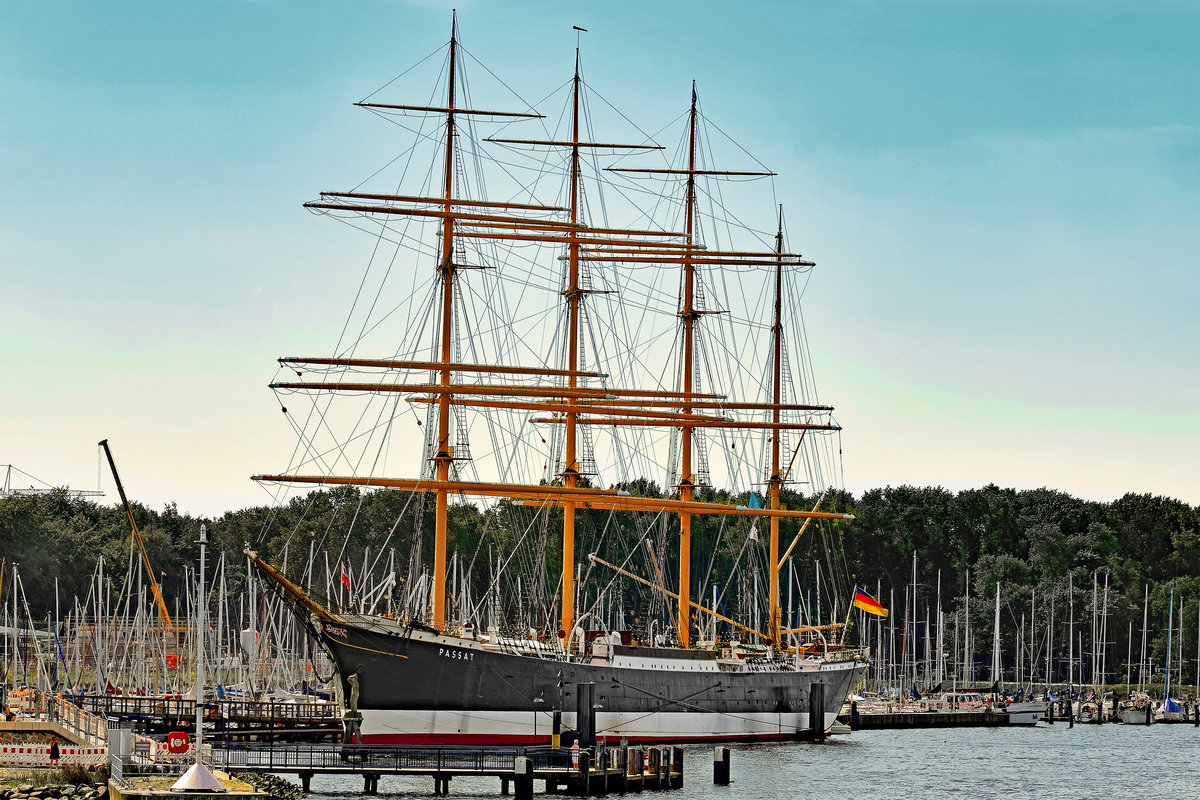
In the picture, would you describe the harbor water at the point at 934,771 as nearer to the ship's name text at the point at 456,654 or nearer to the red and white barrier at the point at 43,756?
the ship's name text at the point at 456,654

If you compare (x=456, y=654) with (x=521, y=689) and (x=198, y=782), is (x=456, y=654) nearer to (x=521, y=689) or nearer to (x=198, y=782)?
(x=521, y=689)

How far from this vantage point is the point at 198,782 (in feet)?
149

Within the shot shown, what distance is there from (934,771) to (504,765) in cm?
2598

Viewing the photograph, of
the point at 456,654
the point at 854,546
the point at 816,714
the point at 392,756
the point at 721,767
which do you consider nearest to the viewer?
the point at 392,756

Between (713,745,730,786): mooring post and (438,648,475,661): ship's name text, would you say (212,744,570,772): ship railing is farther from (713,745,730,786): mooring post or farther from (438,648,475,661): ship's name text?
(438,648,475,661): ship's name text

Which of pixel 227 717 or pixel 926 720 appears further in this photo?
pixel 926 720

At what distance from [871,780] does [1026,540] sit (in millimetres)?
91843

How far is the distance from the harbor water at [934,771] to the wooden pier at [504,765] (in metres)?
0.91

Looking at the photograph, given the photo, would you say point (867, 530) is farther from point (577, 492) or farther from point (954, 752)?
point (577, 492)

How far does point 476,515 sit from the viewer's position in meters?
140

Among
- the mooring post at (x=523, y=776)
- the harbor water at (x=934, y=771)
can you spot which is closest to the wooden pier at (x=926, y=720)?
the harbor water at (x=934, y=771)

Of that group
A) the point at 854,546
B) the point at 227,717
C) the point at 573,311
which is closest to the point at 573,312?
the point at 573,311

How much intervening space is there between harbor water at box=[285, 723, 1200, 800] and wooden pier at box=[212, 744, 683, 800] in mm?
910

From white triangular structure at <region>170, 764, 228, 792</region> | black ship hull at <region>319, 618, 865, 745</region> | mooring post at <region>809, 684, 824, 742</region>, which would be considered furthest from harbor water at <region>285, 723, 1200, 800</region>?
white triangular structure at <region>170, 764, 228, 792</region>
